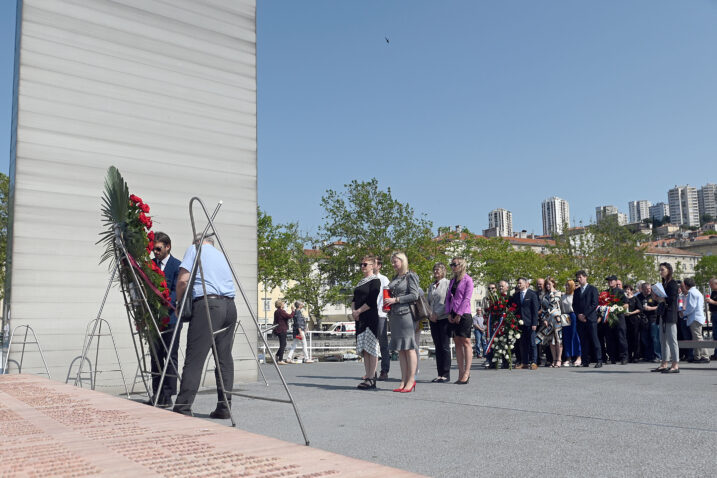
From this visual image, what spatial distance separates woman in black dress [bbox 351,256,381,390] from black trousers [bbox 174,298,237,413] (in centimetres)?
321

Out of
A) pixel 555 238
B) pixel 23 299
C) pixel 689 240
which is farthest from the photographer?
pixel 689 240

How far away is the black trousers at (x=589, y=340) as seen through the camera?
44.5 feet

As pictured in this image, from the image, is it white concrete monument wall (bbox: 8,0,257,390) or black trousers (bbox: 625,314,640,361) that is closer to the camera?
white concrete monument wall (bbox: 8,0,257,390)

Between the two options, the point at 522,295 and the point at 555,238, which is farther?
the point at 555,238

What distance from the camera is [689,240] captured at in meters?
161

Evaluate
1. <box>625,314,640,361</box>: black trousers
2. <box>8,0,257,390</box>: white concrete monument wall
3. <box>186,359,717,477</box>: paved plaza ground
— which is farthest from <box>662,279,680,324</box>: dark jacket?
<box>8,0,257,390</box>: white concrete monument wall

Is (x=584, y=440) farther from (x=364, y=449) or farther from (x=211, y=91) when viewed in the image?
(x=211, y=91)

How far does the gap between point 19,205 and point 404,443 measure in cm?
666

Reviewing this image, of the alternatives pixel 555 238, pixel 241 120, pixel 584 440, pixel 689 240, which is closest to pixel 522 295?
pixel 241 120

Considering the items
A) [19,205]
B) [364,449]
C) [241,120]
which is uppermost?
[241,120]

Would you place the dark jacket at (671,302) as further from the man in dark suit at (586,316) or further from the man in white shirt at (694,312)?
the man in white shirt at (694,312)

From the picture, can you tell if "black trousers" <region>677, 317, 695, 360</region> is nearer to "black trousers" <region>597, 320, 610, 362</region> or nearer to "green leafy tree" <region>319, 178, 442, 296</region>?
"black trousers" <region>597, 320, 610, 362</region>

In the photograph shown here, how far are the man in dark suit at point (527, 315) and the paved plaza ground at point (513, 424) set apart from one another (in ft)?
11.7

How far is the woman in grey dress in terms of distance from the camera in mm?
8758
